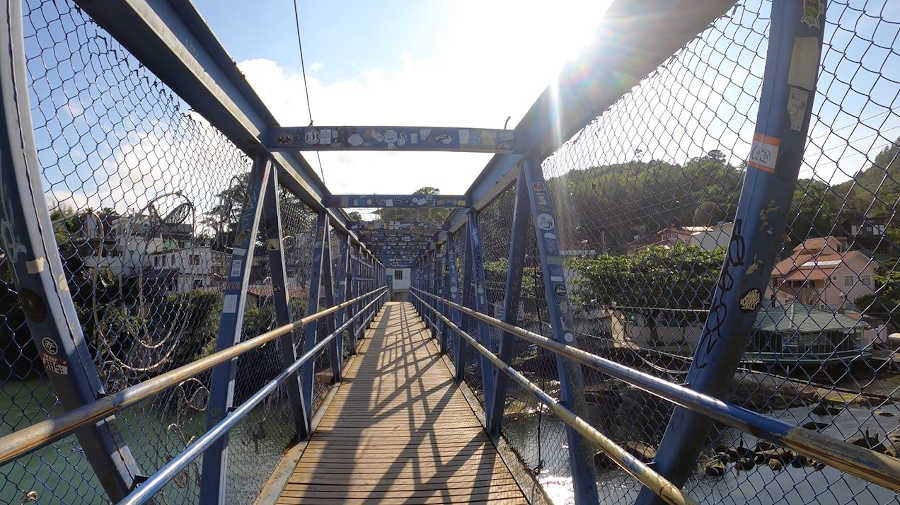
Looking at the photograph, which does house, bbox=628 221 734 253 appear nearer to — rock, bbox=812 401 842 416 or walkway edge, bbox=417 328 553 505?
rock, bbox=812 401 842 416

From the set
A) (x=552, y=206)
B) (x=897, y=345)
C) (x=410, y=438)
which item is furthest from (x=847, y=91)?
(x=410, y=438)

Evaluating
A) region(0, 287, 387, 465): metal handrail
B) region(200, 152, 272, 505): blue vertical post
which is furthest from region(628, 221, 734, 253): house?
region(200, 152, 272, 505): blue vertical post

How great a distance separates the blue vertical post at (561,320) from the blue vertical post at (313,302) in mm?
2246

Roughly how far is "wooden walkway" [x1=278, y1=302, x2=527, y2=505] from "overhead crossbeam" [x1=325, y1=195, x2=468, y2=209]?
2.13 metres

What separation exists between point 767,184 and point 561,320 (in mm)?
1550

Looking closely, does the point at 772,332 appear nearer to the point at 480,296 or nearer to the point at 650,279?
the point at 650,279

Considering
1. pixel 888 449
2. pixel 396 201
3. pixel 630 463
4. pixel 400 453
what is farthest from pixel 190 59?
pixel 888 449

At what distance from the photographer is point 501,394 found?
3715mm

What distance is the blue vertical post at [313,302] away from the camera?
4.04m

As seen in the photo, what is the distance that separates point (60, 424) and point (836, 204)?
6.34 feet

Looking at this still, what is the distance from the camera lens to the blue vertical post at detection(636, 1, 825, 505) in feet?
3.67

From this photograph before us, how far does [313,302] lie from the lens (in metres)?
4.54

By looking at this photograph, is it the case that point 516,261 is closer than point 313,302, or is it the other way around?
point 516,261

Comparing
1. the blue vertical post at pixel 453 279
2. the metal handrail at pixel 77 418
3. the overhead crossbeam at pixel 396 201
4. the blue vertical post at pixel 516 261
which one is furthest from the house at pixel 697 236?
the blue vertical post at pixel 453 279
